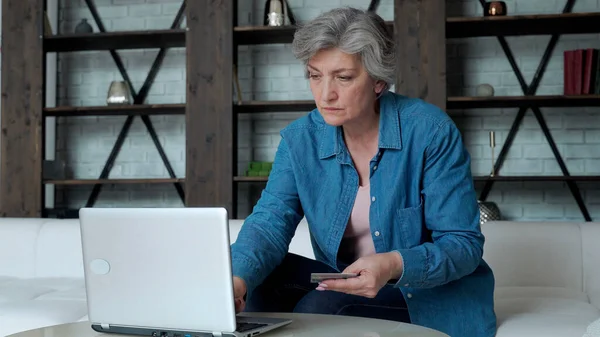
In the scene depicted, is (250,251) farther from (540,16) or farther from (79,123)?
(79,123)

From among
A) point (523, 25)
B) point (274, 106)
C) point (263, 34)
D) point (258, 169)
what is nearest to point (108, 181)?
point (258, 169)

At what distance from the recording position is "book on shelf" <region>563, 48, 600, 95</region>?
3834mm

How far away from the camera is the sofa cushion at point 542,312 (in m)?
1.66

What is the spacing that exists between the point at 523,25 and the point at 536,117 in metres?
0.55

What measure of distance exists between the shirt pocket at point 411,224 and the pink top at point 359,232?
0.09 metres

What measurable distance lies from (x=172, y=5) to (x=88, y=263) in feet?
11.5

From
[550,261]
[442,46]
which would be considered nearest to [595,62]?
[442,46]

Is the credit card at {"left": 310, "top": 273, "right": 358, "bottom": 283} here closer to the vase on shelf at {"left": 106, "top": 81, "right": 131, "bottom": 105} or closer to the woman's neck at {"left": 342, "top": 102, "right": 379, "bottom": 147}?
the woman's neck at {"left": 342, "top": 102, "right": 379, "bottom": 147}

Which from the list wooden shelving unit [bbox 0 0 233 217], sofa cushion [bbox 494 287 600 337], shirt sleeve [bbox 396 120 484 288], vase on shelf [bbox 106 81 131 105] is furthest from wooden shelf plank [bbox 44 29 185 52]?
shirt sleeve [bbox 396 120 484 288]

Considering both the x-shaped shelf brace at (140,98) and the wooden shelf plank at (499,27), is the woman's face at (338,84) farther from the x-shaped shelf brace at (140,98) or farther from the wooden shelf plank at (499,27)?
the x-shaped shelf brace at (140,98)

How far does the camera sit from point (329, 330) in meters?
1.23

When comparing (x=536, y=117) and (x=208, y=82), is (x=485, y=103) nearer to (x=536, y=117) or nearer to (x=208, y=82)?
(x=536, y=117)

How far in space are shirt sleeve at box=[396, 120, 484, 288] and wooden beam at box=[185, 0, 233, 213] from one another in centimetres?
248

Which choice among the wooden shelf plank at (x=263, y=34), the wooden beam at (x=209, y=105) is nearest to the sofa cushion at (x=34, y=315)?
the wooden beam at (x=209, y=105)
